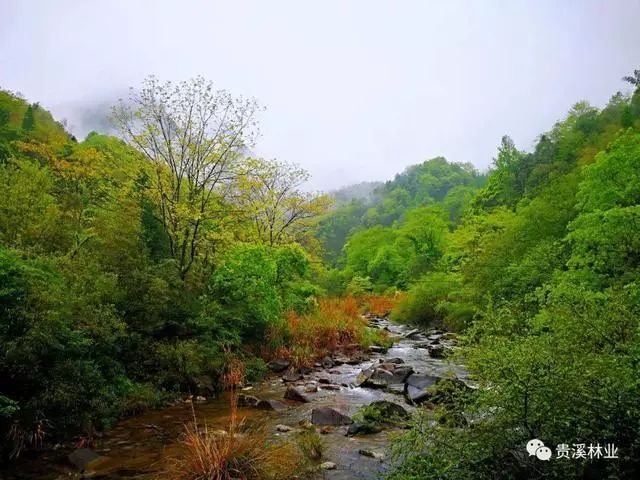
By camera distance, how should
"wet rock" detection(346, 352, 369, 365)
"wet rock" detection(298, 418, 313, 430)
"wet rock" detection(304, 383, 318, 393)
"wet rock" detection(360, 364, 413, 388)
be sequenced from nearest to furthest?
"wet rock" detection(298, 418, 313, 430) → "wet rock" detection(304, 383, 318, 393) → "wet rock" detection(360, 364, 413, 388) → "wet rock" detection(346, 352, 369, 365)

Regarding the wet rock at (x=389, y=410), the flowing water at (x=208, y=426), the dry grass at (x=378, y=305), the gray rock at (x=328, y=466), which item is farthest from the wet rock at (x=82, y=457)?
the dry grass at (x=378, y=305)

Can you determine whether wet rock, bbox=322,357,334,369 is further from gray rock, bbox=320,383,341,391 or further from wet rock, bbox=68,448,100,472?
wet rock, bbox=68,448,100,472

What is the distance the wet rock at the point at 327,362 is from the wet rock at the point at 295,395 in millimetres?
4080

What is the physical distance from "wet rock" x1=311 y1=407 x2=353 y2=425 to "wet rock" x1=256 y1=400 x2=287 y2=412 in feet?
4.22

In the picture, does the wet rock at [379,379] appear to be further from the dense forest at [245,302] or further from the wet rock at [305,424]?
the wet rock at [305,424]

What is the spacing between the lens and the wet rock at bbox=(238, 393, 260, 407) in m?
10.6

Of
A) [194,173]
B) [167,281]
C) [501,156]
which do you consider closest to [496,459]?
[167,281]

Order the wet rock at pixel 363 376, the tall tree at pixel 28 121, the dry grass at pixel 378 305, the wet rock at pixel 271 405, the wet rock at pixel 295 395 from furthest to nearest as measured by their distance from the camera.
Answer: the tall tree at pixel 28 121 → the dry grass at pixel 378 305 → the wet rock at pixel 363 376 → the wet rock at pixel 295 395 → the wet rock at pixel 271 405

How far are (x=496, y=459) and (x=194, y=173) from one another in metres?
12.9

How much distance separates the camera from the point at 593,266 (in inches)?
464

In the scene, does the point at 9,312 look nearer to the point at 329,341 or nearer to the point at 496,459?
the point at 496,459

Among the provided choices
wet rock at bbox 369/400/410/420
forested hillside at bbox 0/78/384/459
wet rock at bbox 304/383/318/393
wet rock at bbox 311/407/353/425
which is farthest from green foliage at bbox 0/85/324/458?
wet rock at bbox 369/400/410/420

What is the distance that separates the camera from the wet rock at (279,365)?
14.4 meters

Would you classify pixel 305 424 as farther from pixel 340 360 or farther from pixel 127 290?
pixel 340 360
